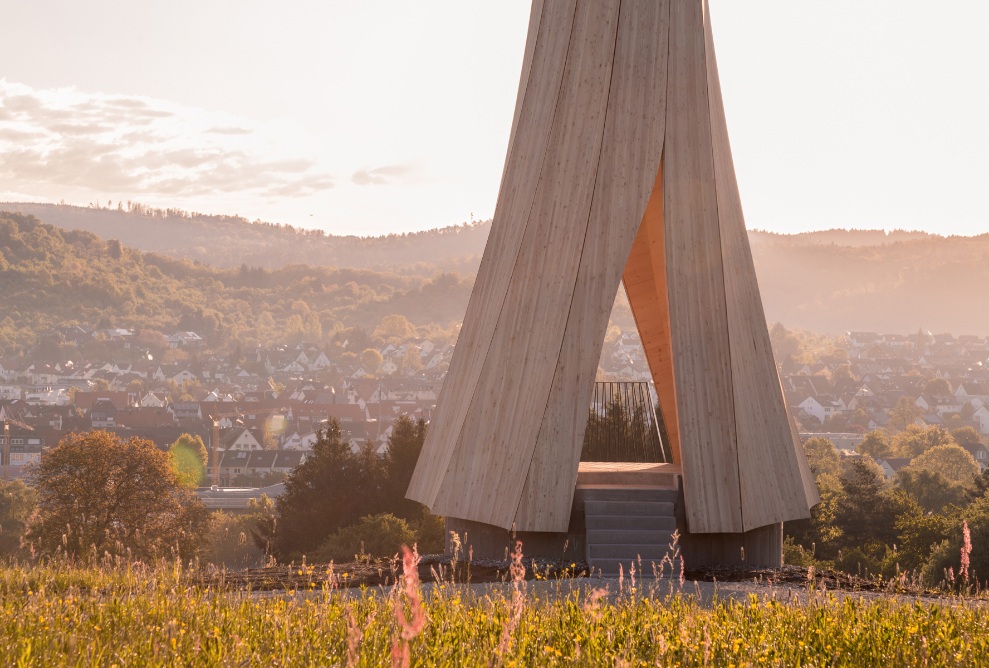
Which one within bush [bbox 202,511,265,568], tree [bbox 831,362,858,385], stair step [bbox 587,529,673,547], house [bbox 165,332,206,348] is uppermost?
house [bbox 165,332,206,348]

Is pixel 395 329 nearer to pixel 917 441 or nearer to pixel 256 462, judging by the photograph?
pixel 256 462

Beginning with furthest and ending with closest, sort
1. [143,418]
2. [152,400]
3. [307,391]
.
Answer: [152,400]
[307,391]
[143,418]

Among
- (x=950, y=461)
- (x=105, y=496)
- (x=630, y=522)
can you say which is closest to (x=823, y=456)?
(x=950, y=461)

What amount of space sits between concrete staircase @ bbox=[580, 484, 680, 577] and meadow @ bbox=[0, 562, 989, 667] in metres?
4.44

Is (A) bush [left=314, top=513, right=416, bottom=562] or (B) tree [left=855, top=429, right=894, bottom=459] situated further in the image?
(B) tree [left=855, top=429, right=894, bottom=459]

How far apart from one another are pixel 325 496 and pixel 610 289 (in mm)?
16213

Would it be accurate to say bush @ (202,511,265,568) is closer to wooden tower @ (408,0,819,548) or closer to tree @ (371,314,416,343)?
wooden tower @ (408,0,819,548)

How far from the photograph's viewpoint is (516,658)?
499 cm

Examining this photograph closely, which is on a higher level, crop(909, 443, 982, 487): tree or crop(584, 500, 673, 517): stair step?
crop(584, 500, 673, 517): stair step

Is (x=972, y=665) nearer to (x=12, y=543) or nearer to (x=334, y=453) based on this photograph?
(x=334, y=453)

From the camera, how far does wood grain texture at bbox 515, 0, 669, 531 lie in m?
11.4

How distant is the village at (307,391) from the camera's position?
10762cm


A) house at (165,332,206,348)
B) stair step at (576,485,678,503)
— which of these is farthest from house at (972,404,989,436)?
stair step at (576,485,678,503)

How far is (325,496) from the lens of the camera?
26562 millimetres
